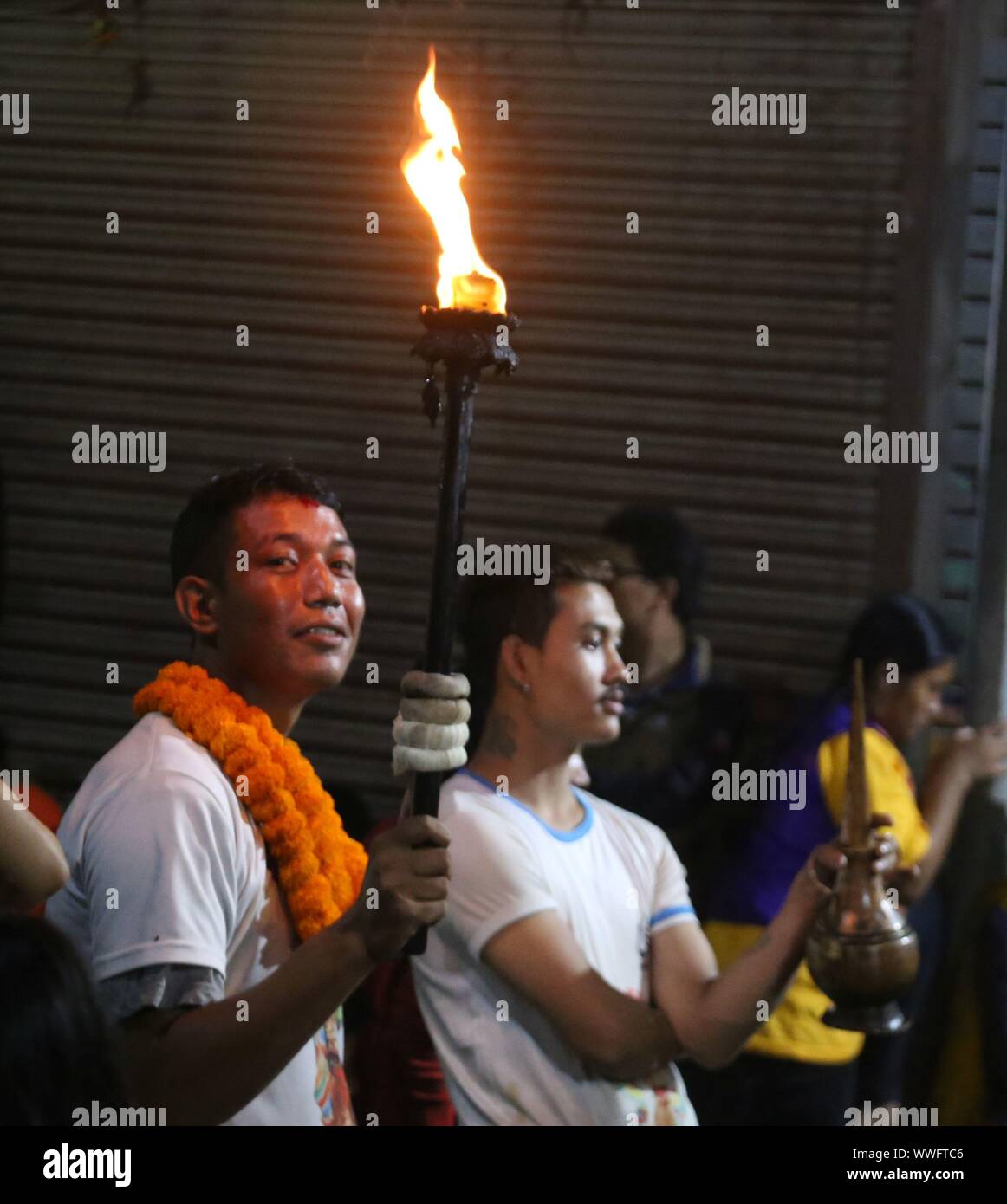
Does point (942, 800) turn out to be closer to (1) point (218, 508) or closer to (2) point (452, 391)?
(1) point (218, 508)

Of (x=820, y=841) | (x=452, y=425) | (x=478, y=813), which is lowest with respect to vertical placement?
(x=820, y=841)

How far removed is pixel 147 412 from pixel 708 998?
3070mm

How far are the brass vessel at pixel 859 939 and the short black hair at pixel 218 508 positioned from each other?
0.95 m

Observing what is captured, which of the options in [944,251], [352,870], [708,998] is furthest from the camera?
[944,251]

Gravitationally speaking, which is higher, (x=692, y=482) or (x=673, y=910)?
(x=692, y=482)

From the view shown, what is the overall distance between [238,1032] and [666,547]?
2.82 m

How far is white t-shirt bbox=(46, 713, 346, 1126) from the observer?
207 cm

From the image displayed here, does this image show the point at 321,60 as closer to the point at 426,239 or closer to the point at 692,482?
the point at 426,239

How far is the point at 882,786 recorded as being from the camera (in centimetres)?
379

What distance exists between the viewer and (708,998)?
9.13 ft

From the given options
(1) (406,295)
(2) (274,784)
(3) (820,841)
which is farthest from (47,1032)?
(1) (406,295)

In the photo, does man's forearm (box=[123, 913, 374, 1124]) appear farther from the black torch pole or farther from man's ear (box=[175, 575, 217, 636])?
man's ear (box=[175, 575, 217, 636])

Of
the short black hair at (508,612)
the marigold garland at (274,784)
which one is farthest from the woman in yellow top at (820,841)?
the marigold garland at (274,784)
